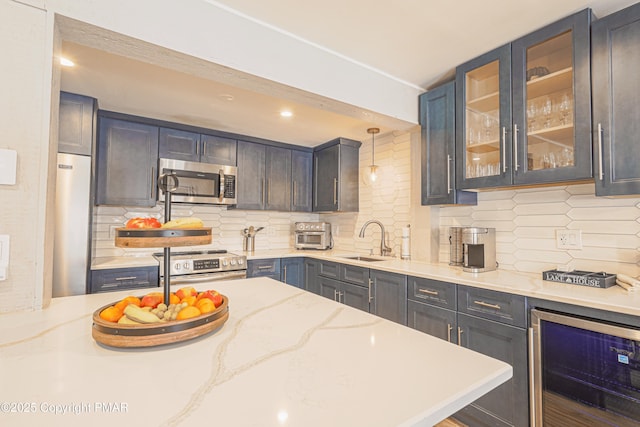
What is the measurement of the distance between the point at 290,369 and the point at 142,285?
2.44m

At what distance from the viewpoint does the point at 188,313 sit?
→ 938mm

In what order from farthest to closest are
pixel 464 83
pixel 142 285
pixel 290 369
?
pixel 142 285 → pixel 464 83 → pixel 290 369

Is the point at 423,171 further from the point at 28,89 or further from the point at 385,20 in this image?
the point at 28,89

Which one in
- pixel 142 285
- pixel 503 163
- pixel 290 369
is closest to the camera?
pixel 290 369

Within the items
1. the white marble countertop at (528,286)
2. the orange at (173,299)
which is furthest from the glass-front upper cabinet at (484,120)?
the orange at (173,299)

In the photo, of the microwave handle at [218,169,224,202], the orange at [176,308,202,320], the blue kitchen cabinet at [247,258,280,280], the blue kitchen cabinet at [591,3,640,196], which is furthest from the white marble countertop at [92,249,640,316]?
the orange at [176,308,202,320]

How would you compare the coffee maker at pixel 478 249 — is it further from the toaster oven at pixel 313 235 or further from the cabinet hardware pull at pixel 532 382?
the toaster oven at pixel 313 235

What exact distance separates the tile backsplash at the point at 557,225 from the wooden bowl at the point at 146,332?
2.21 meters

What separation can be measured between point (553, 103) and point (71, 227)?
338 cm

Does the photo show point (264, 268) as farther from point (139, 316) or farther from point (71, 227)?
point (139, 316)

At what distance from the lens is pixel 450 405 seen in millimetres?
645

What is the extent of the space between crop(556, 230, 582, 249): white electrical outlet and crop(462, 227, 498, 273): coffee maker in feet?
1.21

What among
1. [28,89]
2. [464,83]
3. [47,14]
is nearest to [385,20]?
[464,83]

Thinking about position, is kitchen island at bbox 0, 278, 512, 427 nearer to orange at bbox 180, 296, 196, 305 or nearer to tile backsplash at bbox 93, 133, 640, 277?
orange at bbox 180, 296, 196, 305
